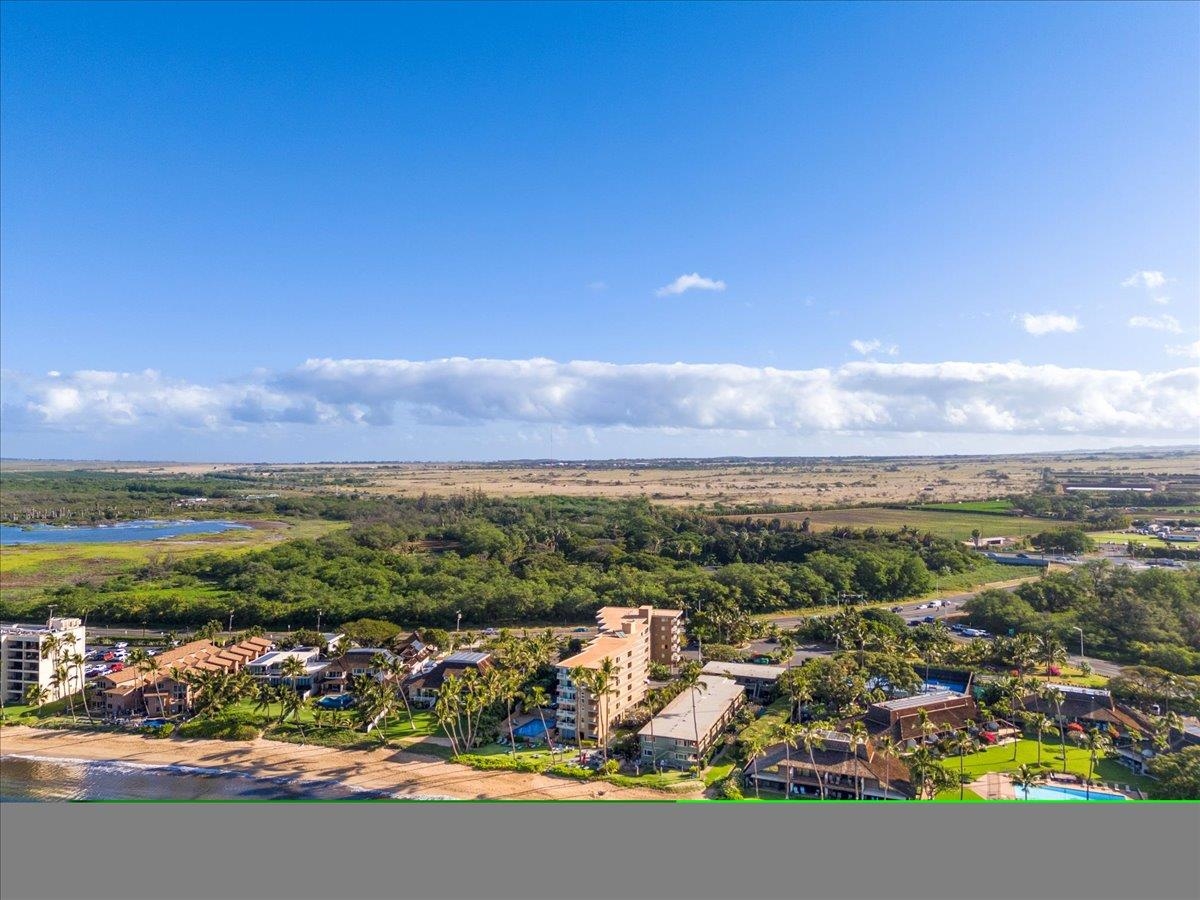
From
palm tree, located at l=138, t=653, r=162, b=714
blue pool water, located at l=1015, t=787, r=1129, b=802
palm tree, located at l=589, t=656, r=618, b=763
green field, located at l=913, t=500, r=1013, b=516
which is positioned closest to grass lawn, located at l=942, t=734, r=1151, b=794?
blue pool water, located at l=1015, t=787, r=1129, b=802

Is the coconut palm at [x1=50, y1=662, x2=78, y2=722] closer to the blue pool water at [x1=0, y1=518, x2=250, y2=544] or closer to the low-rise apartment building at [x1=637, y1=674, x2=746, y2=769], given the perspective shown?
the low-rise apartment building at [x1=637, y1=674, x2=746, y2=769]

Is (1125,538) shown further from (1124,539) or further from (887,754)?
(887,754)

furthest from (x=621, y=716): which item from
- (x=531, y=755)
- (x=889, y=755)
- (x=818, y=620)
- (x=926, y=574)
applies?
(x=926, y=574)

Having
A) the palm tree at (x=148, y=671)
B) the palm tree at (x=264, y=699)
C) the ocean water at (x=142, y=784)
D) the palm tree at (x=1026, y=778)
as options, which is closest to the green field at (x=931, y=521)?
the palm tree at (x=1026, y=778)

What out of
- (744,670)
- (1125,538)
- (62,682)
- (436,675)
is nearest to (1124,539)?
(1125,538)

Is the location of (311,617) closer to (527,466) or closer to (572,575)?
(572,575)

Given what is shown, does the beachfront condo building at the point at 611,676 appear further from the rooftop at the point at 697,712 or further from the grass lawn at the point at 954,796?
the grass lawn at the point at 954,796
